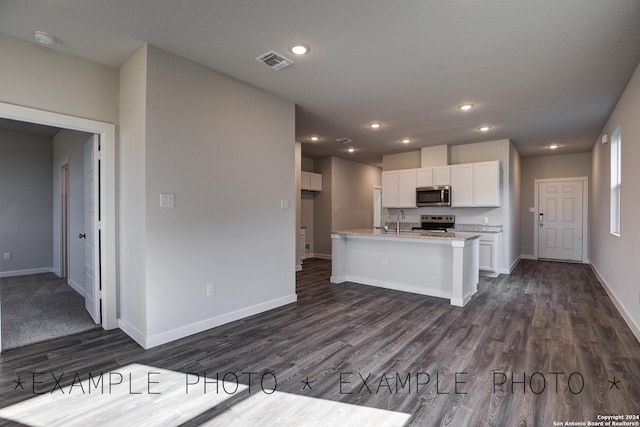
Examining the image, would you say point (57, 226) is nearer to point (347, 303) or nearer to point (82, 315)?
point (82, 315)

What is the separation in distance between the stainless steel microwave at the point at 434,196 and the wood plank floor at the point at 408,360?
2546 millimetres

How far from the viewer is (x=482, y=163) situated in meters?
5.81

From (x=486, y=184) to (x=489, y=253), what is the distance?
127cm

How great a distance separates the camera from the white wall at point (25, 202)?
5438mm

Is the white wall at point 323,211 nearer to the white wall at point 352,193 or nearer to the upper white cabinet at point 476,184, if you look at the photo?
the white wall at point 352,193

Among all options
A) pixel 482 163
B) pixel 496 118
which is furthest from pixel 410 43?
pixel 482 163

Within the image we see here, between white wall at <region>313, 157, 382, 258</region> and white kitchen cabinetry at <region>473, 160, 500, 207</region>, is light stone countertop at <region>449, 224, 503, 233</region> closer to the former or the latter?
white kitchen cabinetry at <region>473, 160, 500, 207</region>

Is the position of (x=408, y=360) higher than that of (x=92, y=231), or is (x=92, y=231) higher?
(x=92, y=231)

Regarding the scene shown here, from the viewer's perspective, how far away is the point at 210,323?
3.18 meters

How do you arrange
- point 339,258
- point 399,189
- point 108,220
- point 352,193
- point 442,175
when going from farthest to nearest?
point 352,193, point 399,189, point 442,175, point 339,258, point 108,220

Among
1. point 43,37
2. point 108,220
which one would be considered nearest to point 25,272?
point 108,220

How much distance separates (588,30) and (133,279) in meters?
4.36

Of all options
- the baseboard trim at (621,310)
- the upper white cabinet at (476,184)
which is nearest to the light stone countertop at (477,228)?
the upper white cabinet at (476,184)

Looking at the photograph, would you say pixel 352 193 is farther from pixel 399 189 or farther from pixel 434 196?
pixel 434 196
